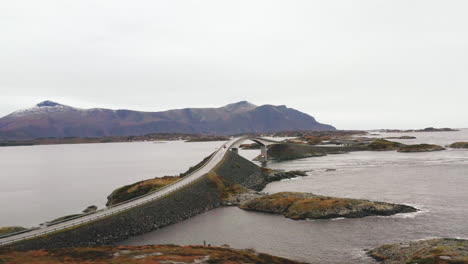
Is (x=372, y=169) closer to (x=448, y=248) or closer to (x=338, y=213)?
(x=338, y=213)

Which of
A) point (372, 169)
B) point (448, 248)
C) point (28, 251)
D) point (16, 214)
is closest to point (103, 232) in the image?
point (28, 251)

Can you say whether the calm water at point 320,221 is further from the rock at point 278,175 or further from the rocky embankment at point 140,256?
the rocky embankment at point 140,256

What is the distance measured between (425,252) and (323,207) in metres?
22.1

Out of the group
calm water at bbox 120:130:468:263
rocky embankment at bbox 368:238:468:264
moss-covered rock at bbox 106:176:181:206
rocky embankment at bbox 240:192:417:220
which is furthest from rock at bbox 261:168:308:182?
rocky embankment at bbox 368:238:468:264

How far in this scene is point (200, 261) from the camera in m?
34.9

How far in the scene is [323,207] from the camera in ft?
183

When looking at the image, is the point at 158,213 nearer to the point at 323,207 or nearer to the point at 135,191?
the point at 135,191

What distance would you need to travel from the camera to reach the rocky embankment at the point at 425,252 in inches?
1257

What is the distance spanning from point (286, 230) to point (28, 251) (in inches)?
1368

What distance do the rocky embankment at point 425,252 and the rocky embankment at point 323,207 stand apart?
15047 millimetres

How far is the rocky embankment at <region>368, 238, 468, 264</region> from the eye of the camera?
31.9 meters

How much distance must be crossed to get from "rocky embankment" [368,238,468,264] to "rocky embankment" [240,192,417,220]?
15.0m

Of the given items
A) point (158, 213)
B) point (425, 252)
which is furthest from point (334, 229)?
point (158, 213)

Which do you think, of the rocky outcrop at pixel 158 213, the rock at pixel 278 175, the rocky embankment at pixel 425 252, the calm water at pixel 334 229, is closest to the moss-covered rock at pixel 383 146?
the rock at pixel 278 175
